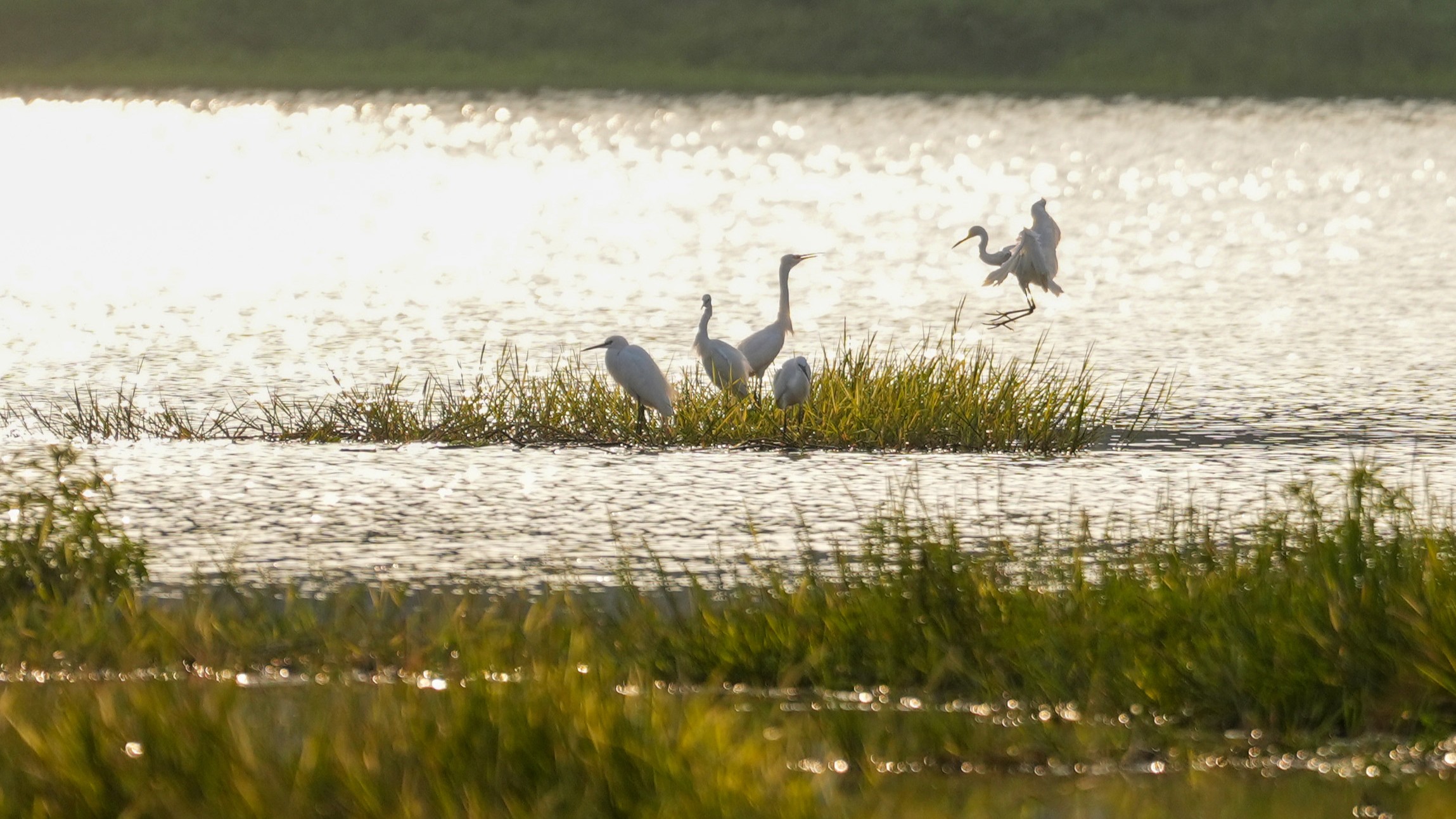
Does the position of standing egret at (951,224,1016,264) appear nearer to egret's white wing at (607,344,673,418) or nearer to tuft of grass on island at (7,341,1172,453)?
tuft of grass on island at (7,341,1172,453)

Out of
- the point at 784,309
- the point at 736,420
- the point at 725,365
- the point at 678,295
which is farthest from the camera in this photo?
the point at 678,295

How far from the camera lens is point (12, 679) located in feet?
21.9

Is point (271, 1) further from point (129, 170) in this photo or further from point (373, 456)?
point (373, 456)

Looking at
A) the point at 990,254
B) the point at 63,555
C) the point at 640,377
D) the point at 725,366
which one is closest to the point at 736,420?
the point at 725,366

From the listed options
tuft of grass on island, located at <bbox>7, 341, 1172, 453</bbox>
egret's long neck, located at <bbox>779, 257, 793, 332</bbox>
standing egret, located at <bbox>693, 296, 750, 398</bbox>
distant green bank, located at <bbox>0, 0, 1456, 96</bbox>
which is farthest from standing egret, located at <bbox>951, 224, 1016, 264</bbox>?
distant green bank, located at <bbox>0, 0, 1456, 96</bbox>

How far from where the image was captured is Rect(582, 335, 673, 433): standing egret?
1358 centimetres

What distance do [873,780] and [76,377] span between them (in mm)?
15170

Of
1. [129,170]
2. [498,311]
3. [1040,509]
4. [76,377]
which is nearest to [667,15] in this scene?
[129,170]

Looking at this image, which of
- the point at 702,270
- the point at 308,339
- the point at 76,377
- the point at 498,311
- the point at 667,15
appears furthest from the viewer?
the point at 667,15

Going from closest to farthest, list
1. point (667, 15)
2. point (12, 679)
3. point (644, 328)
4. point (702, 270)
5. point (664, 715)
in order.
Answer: point (664, 715)
point (12, 679)
point (644, 328)
point (702, 270)
point (667, 15)

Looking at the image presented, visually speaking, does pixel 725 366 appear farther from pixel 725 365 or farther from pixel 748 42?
pixel 748 42

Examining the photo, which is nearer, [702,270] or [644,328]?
[644,328]

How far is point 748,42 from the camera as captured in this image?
106125 millimetres

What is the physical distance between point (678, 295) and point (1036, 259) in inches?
544
